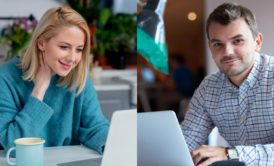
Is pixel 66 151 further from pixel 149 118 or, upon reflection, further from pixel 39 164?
pixel 149 118

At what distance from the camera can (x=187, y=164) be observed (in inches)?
18.9

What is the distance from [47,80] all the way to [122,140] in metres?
0.22

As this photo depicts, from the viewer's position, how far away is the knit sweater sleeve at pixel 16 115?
2.03 feet

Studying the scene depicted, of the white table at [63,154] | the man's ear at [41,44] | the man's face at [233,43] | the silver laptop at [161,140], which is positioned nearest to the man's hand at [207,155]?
the silver laptop at [161,140]

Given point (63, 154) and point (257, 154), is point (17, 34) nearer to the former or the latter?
point (63, 154)

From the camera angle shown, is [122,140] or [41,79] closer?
[122,140]

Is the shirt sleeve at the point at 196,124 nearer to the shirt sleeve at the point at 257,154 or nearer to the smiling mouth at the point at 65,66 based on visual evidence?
the shirt sleeve at the point at 257,154

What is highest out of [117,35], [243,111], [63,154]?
[117,35]

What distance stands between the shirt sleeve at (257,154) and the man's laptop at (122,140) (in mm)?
149

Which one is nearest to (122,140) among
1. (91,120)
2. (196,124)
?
(196,124)

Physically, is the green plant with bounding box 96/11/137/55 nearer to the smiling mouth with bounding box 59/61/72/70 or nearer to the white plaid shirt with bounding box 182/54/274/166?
the smiling mouth with bounding box 59/61/72/70

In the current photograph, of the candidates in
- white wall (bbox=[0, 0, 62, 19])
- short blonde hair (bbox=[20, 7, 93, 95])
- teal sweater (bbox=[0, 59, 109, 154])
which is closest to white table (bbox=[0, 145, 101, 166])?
teal sweater (bbox=[0, 59, 109, 154])

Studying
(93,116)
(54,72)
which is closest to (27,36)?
(54,72)

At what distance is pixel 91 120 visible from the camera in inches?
28.1
